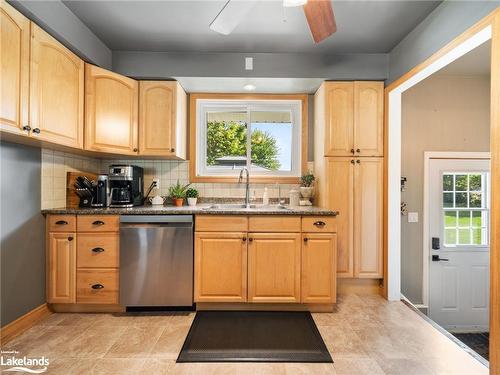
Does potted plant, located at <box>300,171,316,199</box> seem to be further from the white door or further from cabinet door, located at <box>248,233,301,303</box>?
the white door

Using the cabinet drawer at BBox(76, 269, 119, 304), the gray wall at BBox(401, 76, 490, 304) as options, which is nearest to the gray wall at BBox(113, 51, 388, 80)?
the gray wall at BBox(401, 76, 490, 304)

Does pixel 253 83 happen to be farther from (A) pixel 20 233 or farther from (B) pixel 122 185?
(A) pixel 20 233

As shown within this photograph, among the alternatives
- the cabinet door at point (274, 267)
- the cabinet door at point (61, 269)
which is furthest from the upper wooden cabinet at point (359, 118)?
the cabinet door at point (61, 269)

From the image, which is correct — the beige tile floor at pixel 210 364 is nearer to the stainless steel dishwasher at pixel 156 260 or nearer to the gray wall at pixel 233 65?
the stainless steel dishwasher at pixel 156 260

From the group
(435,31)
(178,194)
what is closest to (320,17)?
(435,31)

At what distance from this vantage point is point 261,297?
245 centimetres

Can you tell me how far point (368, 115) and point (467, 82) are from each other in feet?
4.88

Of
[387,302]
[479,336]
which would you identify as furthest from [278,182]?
[479,336]

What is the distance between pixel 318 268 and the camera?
245 centimetres

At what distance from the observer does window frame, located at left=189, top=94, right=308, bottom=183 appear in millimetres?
3250

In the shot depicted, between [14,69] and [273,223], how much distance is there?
7.03ft

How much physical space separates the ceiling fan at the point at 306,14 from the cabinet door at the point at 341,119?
1.15 m

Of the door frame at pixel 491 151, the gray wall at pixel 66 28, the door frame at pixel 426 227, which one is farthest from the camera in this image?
the door frame at pixel 426 227

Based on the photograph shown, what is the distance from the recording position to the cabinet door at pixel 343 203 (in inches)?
111
